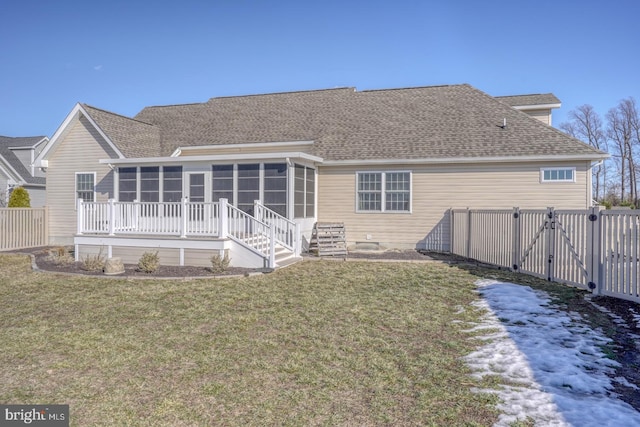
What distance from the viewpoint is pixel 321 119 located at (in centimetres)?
1805

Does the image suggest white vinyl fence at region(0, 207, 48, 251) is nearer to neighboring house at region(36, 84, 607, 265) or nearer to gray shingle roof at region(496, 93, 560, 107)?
neighboring house at region(36, 84, 607, 265)

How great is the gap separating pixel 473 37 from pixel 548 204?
7.81 m

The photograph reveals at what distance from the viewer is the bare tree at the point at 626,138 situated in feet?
158

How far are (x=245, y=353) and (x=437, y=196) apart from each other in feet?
36.7

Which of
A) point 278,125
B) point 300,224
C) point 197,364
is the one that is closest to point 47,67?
point 278,125

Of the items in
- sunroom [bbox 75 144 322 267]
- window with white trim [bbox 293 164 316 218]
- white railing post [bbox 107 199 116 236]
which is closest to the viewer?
sunroom [bbox 75 144 322 267]

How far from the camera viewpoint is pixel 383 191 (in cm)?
1505

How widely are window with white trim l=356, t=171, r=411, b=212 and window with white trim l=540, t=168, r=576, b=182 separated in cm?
449

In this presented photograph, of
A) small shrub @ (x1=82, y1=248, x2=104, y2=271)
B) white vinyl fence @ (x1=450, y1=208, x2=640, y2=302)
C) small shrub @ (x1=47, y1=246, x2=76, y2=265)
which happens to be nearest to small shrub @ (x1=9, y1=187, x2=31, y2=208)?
small shrub @ (x1=47, y1=246, x2=76, y2=265)

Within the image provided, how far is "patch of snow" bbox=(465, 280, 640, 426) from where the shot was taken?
3.37 meters

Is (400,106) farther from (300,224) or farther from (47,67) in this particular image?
(47,67)

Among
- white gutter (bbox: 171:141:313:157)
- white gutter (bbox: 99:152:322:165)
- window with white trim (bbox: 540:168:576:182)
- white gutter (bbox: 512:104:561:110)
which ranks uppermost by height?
white gutter (bbox: 512:104:561:110)

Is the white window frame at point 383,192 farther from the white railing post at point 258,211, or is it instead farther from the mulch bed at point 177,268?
the white railing post at point 258,211

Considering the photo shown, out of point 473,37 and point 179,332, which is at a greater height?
point 473,37
